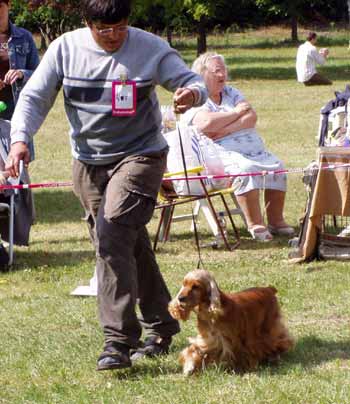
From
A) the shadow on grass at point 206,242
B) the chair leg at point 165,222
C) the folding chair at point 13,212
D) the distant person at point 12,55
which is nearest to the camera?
the folding chair at point 13,212

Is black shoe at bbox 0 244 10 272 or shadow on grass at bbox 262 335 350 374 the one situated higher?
shadow on grass at bbox 262 335 350 374

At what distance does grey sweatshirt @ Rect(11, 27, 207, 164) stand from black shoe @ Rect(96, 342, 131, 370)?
838 millimetres

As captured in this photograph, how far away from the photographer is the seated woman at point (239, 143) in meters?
8.77

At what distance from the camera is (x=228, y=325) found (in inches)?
186

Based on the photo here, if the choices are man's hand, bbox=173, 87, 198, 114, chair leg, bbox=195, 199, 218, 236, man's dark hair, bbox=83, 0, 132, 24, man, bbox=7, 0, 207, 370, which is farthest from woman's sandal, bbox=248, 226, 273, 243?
man's dark hair, bbox=83, 0, 132, 24

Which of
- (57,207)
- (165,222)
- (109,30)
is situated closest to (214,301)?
(109,30)

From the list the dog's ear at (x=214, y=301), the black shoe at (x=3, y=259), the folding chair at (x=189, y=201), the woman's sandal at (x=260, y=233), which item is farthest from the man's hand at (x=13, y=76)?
the dog's ear at (x=214, y=301)

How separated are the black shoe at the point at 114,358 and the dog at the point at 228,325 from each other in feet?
0.91

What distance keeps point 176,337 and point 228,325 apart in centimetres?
85

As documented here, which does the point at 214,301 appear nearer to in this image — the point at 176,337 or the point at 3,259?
the point at 176,337

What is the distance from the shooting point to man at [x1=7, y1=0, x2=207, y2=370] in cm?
469

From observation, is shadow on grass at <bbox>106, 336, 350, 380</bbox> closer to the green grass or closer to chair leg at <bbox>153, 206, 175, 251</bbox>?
the green grass

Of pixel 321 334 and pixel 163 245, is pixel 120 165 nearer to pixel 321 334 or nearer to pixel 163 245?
pixel 321 334

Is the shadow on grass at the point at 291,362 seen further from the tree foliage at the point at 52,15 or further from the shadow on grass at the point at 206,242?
the tree foliage at the point at 52,15
